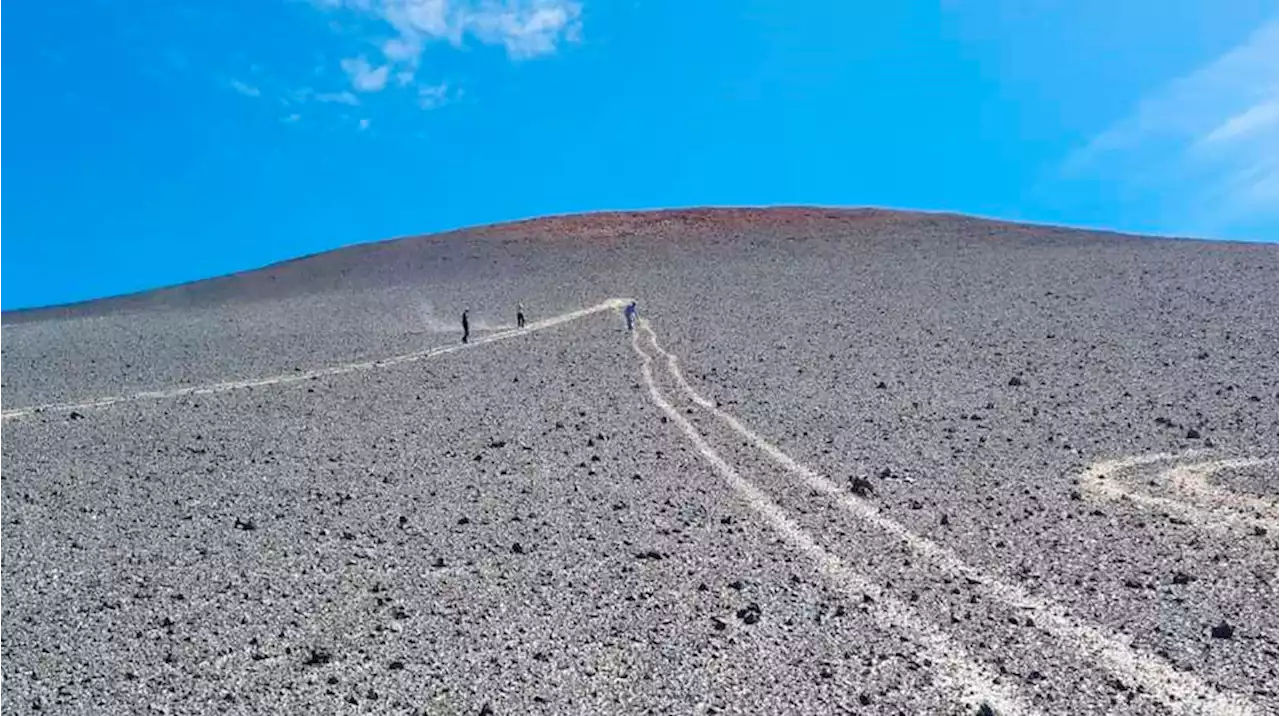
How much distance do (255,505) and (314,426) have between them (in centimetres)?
497

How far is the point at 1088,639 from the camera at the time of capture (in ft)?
21.6

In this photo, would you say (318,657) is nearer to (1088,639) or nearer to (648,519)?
(648,519)

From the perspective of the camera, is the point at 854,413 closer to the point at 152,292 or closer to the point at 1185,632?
the point at 1185,632

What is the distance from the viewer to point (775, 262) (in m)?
37.4

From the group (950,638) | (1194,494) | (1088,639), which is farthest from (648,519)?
(1194,494)

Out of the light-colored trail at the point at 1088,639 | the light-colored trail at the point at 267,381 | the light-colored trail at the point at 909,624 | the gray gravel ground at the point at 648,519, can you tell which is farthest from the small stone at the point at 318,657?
the light-colored trail at the point at 267,381

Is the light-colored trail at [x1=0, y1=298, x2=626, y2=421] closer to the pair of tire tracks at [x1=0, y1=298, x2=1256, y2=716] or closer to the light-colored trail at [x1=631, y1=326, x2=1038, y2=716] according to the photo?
the pair of tire tracks at [x1=0, y1=298, x2=1256, y2=716]

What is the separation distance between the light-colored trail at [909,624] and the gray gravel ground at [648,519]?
0.06 meters

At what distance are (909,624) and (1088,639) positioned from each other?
3.72ft

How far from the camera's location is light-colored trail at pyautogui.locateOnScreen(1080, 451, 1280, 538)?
9062 mm

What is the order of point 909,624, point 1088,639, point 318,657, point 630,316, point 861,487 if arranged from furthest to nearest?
1. point 630,316
2. point 861,487
3. point 909,624
4. point 318,657
5. point 1088,639

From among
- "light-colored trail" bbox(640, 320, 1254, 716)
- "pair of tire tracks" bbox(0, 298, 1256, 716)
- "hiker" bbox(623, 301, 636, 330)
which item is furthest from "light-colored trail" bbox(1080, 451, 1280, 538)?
"hiker" bbox(623, 301, 636, 330)

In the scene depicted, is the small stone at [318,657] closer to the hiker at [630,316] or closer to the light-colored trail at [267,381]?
the light-colored trail at [267,381]

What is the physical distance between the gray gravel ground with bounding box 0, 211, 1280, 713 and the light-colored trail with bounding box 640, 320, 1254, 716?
0.04m
